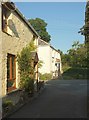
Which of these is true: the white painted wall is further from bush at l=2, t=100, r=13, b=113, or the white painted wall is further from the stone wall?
bush at l=2, t=100, r=13, b=113

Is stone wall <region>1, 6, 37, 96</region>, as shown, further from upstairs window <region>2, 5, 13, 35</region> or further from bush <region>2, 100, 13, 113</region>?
bush <region>2, 100, 13, 113</region>

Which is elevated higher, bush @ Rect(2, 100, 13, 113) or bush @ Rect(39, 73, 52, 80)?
bush @ Rect(39, 73, 52, 80)

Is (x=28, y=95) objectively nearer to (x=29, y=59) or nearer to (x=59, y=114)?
(x=29, y=59)

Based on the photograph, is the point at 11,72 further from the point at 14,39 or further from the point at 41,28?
the point at 41,28

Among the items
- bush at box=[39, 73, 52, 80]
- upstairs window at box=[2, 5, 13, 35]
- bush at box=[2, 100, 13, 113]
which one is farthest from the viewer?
bush at box=[39, 73, 52, 80]

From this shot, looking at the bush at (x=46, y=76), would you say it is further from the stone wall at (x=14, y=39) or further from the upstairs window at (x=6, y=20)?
the upstairs window at (x=6, y=20)

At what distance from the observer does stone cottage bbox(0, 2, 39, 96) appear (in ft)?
52.2

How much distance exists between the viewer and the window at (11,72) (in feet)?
58.1

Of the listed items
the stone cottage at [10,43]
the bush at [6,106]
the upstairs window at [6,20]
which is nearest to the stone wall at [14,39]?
the stone cottage at [10,43]

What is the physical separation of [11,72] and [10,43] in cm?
193

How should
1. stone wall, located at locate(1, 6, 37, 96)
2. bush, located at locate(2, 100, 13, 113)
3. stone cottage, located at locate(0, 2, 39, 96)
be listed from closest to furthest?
bush, located at locate(2, 100, 13, 113)
stone cottage, located at locate(0, 2, 39, 96)
stone wall, located at locate(1, 6, 37, 96)

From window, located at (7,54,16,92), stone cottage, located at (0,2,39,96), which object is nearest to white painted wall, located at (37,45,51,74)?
stone cottage, located at (0,2,39,96)

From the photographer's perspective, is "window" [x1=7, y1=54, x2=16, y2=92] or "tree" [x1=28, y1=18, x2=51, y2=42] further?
"tree" [x1=28, y1=18, x2=51, y2=42]

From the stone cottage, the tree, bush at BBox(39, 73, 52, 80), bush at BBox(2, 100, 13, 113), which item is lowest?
bush at BBox(2, 100, 13, 113)
